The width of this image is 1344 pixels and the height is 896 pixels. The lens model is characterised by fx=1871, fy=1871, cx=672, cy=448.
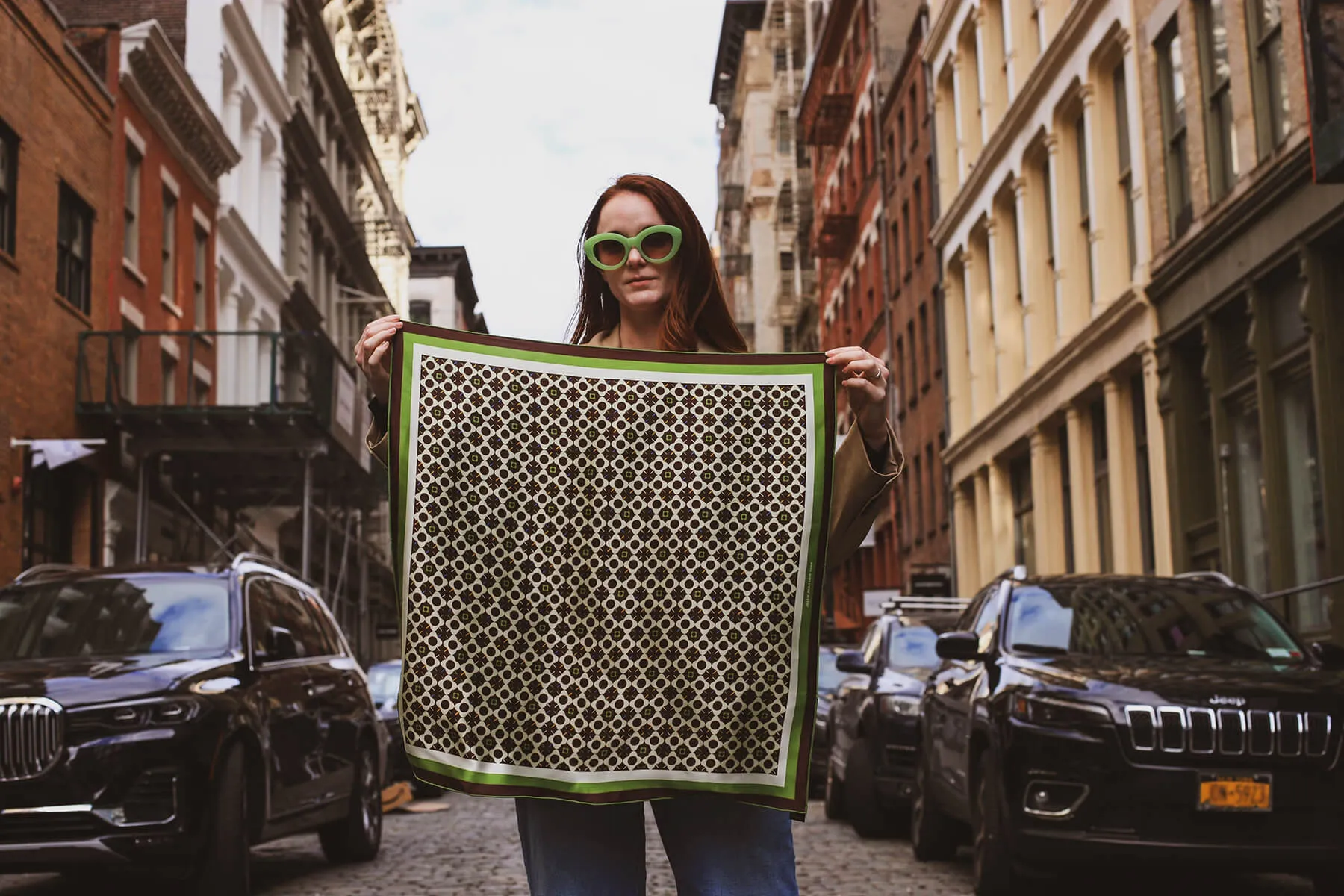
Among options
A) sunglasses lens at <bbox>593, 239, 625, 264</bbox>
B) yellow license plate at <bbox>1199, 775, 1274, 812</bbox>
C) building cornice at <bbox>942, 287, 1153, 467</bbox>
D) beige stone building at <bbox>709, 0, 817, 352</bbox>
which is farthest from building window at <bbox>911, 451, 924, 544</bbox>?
sunglasses lens at <bbox>593, 239, 625, 264</bbox>

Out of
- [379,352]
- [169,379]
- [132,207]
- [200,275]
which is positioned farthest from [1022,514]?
[379,352]

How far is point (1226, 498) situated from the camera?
21.2 m

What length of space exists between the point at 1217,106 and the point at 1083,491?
878 centimetres

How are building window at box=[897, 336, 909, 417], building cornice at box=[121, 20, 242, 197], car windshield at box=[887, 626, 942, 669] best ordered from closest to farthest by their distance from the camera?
car windshield at box=[887, 626, 942, 669] < building cornice at box=[121, 20, 242, 197] < building window at box=[897, 336, 909, 417]

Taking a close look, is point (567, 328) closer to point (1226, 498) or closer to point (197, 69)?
point (1226, 498)

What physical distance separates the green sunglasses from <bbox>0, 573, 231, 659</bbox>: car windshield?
7.51 metres

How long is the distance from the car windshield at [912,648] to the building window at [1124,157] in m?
11.9

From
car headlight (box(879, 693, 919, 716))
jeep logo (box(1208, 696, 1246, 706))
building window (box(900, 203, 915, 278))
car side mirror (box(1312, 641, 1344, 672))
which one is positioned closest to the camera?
jeep logo (box(1208, 696, 1246, 706))

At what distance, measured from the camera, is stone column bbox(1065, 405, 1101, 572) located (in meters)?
28.5

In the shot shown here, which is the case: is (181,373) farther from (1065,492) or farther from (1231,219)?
(1231,219)

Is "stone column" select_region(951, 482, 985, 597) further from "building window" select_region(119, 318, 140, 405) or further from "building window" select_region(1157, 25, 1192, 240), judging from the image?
"building window" select_region(119, 318, 140, 405)

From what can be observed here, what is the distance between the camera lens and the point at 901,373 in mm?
47250

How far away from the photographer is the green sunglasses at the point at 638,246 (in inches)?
140

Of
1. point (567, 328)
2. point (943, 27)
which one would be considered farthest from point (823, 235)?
point (567, 328)
